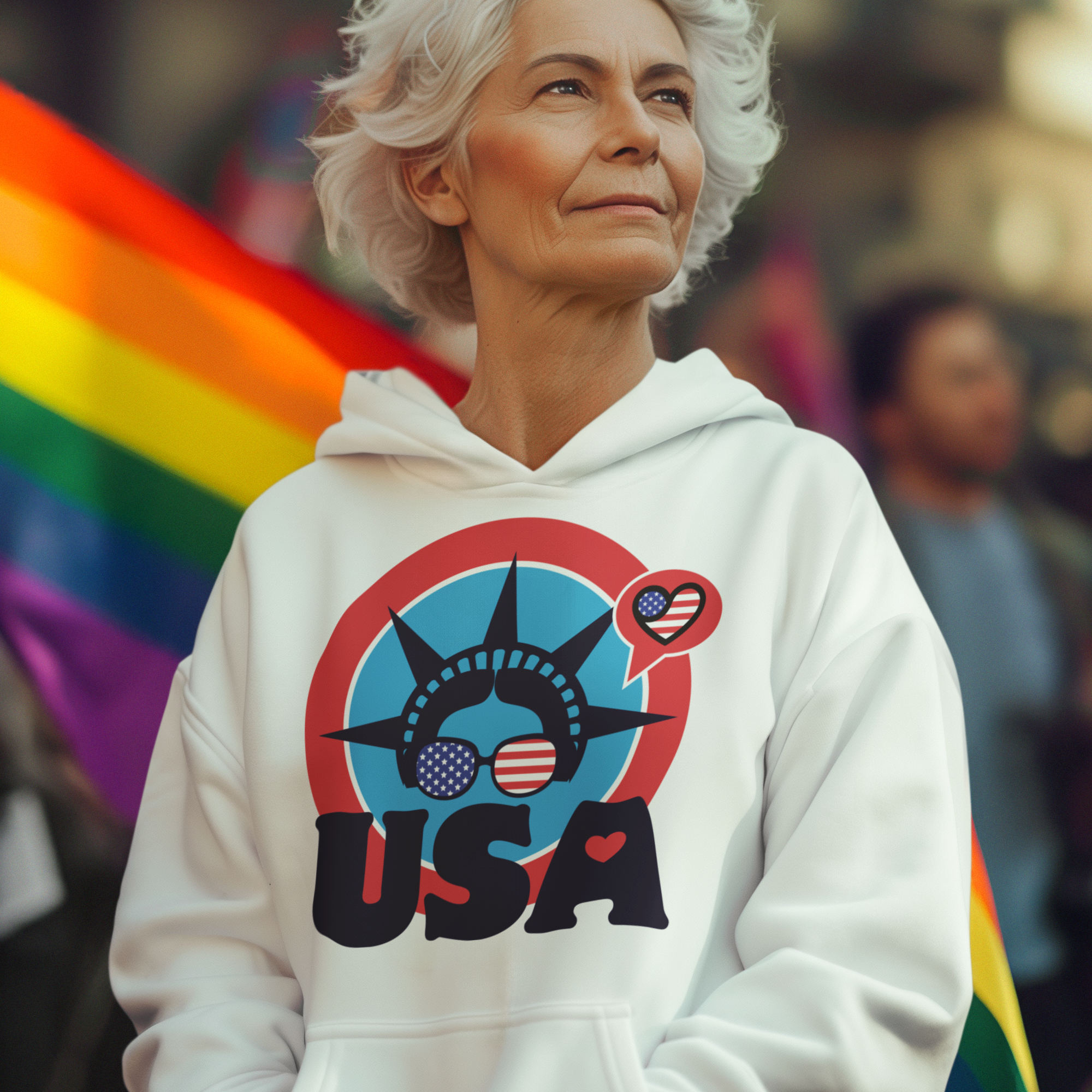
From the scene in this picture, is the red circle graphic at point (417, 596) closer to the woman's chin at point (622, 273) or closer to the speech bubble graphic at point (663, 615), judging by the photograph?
the speech bubble graphic at point (663, 615)

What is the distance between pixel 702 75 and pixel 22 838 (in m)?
1.61

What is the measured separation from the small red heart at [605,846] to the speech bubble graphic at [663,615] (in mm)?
175

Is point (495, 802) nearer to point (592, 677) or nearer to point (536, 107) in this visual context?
point (592, 677)

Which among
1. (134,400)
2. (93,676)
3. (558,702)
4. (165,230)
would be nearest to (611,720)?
(558,702)

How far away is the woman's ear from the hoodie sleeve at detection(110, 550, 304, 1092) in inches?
22.0

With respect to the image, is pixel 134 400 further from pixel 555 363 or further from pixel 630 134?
pixel 630 134

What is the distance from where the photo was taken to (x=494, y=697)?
1573mm

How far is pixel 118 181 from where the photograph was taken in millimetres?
2350

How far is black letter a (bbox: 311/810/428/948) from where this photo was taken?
153cm

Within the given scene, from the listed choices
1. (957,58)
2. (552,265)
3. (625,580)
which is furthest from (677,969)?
(957,58)

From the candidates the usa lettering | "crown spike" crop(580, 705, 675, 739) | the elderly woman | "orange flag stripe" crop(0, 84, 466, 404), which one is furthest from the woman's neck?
"orange flag stripe" crop(0, 84, 466, 404)

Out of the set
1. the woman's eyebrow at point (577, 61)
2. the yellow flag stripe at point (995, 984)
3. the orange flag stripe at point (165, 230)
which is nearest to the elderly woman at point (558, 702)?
the woman's eyebrow at point (577, 61)

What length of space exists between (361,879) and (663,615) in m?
0.48

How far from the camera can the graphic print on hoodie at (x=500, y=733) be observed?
1.48 metres
